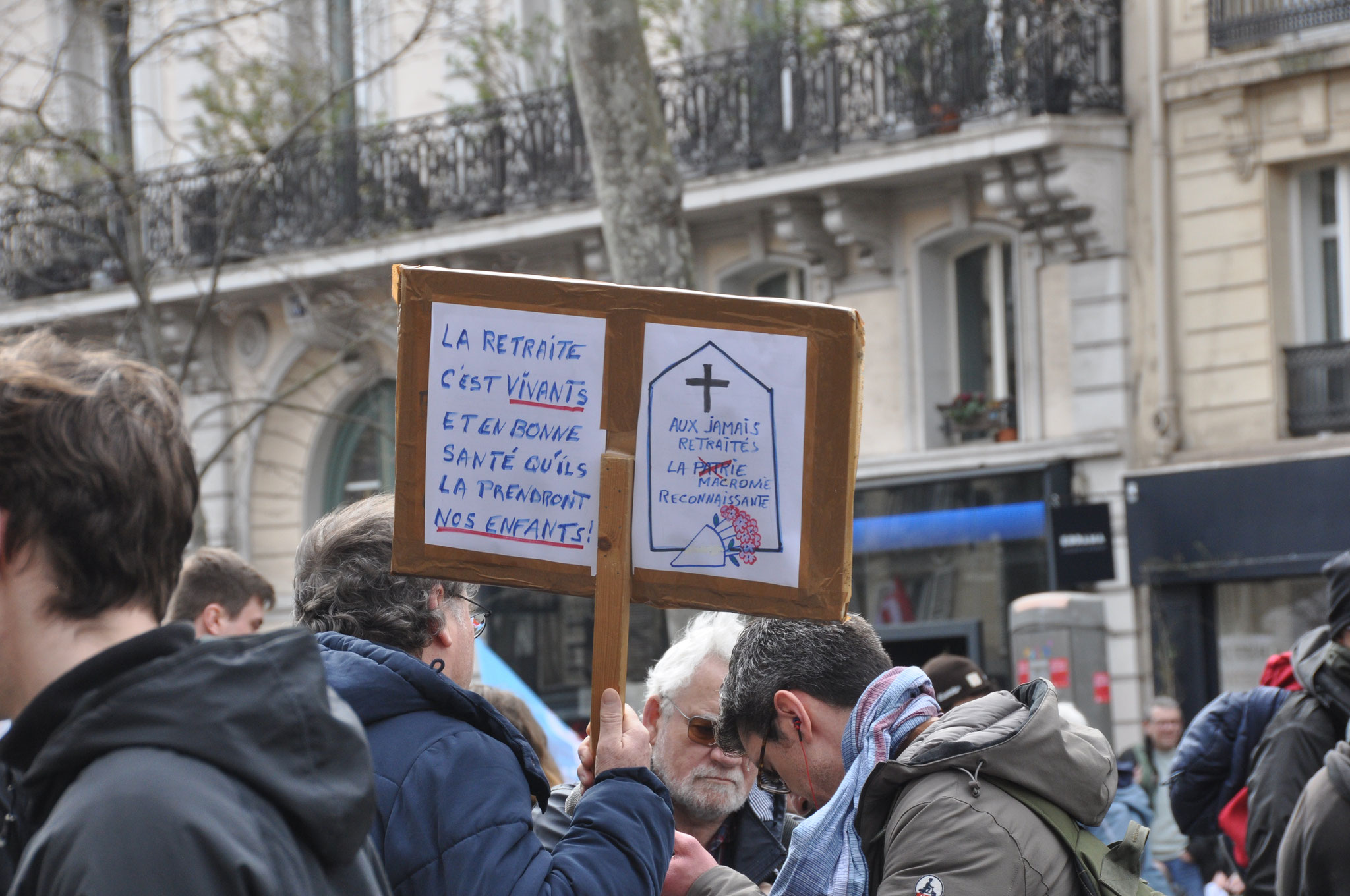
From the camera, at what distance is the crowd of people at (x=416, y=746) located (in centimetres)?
154

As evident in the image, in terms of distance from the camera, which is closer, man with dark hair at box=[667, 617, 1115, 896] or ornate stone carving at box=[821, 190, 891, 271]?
man with dark hair at box=[667, 617, 1115, 896]

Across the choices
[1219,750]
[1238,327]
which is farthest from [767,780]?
[1238,327]

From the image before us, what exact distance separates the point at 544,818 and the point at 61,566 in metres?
1.55

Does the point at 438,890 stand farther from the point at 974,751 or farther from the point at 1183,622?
the point at 1183,622

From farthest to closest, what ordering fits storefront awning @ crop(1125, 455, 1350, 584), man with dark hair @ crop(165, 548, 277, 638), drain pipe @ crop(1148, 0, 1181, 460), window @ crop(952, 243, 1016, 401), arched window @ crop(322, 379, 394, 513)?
1. arched window @ crop(322, 379, 394, 513)
2. window @ crop(952, 243, 1016, 401)
3. drain pipe @ crop(1148, 0, 1181, 460)
4. storefront awning @ crop(1125, 455, 1350, 584)
5. man with dark hair @ crop(165, 548, 277, 638)

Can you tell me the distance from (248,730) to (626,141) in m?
7.50

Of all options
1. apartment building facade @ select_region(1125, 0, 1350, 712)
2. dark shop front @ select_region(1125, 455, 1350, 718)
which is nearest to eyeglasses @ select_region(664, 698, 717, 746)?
dark shop front @ select_region(1125, 455, 1350, 718)

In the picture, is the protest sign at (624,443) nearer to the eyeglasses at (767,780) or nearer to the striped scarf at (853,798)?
the striped scarf at (853,798)

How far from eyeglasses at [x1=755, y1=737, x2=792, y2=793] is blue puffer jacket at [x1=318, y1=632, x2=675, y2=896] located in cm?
59

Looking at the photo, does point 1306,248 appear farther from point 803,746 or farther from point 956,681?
point 803,746

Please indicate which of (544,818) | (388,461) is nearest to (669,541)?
(544,818)

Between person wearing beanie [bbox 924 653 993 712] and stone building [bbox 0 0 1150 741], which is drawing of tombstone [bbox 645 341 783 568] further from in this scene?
stone building [bbox 0 0 1150 741]

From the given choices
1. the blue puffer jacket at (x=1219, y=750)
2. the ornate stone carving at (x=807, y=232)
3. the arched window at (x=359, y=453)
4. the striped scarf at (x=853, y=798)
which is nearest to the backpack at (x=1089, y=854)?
the striped scarf at (x=853, y=798)

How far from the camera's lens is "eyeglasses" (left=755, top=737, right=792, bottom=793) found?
3.16 metres
